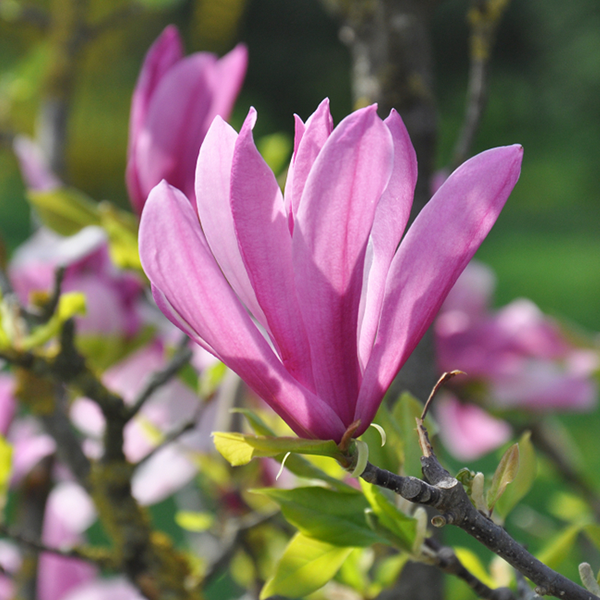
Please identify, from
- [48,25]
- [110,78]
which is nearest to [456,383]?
[48,25]

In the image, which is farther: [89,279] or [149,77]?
[89,279]

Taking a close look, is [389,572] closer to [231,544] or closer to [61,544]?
[231,544]

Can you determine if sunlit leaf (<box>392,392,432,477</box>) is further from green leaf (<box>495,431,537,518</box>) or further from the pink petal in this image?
the pink petal

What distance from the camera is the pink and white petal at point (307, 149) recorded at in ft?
0.76

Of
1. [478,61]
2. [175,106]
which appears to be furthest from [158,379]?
[478,61]

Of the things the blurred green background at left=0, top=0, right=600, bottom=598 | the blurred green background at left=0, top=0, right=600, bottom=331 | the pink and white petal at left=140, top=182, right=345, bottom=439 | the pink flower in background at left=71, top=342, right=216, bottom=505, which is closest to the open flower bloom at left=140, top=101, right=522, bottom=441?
the pink and white petal at left=140, top=182, right=345, bottom=439

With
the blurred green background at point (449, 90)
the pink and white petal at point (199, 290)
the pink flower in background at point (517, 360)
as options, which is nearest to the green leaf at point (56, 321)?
the pink and white petal at point (199, 290)

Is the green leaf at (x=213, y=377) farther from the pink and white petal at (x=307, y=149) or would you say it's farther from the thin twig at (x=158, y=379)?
the pink and white petal at (x=307, y=149)

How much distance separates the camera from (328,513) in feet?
0.93

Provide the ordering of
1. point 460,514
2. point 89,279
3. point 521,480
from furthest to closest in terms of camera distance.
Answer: point 89,279, point 521,480, point 460,514

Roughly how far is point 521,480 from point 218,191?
0.19 m

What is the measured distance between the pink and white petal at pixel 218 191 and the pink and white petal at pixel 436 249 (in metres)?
0.05

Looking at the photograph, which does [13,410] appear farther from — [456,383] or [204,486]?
[456,383]

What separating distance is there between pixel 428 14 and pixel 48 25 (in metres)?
0.57
